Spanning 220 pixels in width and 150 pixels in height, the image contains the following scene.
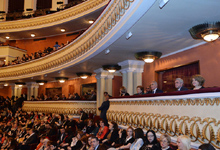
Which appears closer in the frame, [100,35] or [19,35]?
[100,35]

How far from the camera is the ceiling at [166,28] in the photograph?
4500 mm

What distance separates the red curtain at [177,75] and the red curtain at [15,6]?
17.0 m

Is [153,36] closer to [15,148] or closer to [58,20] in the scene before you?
[15,148]

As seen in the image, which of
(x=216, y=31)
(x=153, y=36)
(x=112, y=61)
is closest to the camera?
(x=216, y=31)

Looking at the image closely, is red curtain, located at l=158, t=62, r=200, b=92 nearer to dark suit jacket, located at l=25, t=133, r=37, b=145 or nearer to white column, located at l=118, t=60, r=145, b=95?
white column, located at l=118, t=60, r=145, b=95

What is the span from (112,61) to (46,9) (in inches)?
501

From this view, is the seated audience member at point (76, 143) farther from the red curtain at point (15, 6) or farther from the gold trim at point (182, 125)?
the red curtain at point (15, 6)

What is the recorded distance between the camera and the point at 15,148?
7730 mm

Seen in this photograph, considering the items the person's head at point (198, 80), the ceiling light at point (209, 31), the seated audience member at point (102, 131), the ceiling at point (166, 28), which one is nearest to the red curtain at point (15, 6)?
the ceiling at point (166, 28)

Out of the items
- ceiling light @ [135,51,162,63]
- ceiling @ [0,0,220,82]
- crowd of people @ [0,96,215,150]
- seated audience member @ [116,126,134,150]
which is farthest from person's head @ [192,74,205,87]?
ceiling light @ [135,51,162,63]

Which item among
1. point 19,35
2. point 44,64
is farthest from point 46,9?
point 44,64

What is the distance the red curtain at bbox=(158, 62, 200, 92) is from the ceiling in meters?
0.69

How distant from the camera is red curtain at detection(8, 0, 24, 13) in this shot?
2116cm

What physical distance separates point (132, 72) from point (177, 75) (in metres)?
1.96
